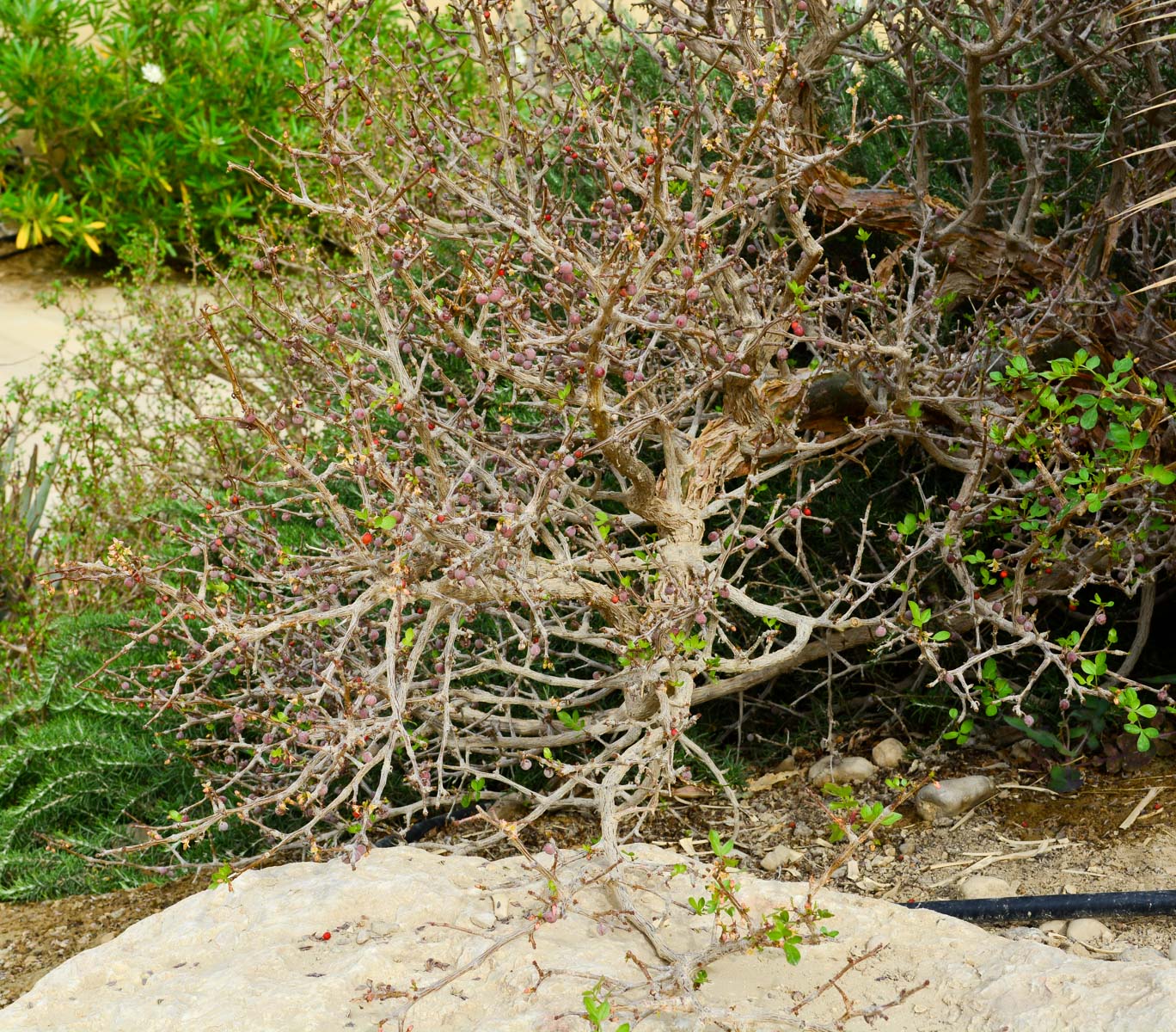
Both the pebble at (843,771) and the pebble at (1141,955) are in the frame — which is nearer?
the pebble at (1141,955)

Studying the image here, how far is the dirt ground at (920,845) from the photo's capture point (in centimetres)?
318

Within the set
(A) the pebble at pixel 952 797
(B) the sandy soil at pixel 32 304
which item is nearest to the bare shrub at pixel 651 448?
(A) the pebble at pixel 952 797

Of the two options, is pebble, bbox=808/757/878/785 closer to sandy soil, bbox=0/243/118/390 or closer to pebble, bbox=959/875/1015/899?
pebble, bbox=959/875/1015/899

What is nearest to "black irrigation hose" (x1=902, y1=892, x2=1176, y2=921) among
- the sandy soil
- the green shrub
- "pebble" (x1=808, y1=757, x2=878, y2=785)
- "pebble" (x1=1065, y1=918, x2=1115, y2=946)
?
"pebble" (x1=1065, y1=918, x2=1115, y2=946)

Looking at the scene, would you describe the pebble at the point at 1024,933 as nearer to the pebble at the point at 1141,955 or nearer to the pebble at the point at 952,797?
the pebble at the point at 1141,955

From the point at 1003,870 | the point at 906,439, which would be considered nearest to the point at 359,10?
the point at 906,439

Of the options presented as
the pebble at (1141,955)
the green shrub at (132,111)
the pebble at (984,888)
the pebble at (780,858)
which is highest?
the green shrub at (132,111)

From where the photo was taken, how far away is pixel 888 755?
3848 millimetres

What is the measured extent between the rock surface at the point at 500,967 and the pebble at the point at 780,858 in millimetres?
741

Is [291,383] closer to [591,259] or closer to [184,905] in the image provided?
[591,259]

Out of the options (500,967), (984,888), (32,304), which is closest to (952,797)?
(984,888)

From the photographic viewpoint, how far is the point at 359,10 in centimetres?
305

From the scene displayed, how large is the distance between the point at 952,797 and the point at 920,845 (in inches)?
7.9

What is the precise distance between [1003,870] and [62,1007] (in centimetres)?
224
